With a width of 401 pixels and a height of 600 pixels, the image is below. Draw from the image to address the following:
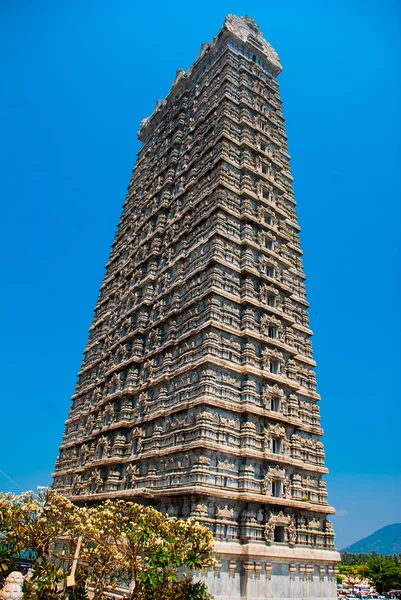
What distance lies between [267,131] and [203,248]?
48.6ft

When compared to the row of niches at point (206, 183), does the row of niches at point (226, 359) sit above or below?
below

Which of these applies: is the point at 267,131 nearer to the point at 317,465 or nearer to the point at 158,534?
the point at 317,465

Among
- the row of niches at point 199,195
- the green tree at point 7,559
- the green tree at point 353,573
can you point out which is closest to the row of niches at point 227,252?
the row of niches at point 199,195

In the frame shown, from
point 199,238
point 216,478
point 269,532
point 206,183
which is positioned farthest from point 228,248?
point 269,532

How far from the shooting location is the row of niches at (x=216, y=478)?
2206cm

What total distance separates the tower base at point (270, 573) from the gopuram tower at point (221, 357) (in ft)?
0.25

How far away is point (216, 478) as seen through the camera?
22016 mm

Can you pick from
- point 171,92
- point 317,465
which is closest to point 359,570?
point 317,465

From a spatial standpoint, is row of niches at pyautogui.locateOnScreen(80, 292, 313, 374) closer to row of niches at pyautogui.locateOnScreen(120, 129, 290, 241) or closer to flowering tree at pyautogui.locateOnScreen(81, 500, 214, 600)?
row of niches at pyautogui.locateOnScreen(120, 129, 290, 241)

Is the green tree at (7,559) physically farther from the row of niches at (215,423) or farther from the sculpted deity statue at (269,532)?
the sculpted deity statue at (269,532)

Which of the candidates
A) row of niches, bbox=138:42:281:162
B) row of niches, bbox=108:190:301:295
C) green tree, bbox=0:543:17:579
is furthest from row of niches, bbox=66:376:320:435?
row of niches, bbox=138:42:281:162

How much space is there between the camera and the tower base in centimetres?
2031

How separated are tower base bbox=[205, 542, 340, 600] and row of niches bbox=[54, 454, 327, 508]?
2.40 m

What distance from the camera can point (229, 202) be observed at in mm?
31359
